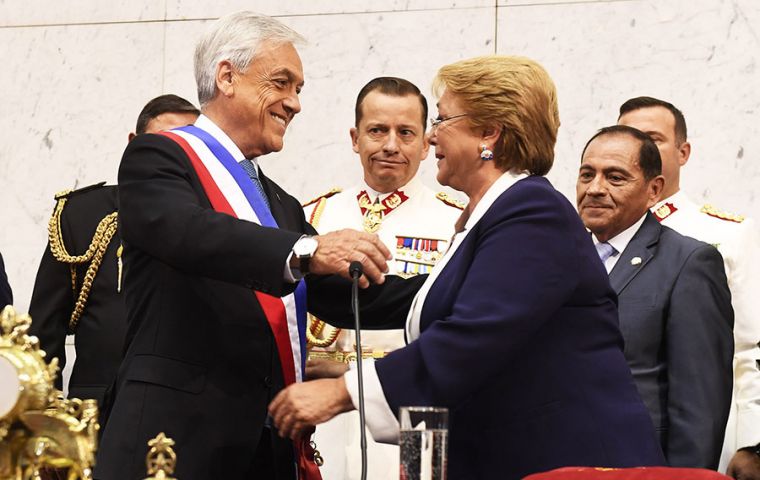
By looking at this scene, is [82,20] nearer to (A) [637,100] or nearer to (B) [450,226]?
(B) [450,226]

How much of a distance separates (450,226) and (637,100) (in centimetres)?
79

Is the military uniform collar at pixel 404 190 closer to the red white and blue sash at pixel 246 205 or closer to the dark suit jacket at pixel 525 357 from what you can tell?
the red white and blue sash at pixel 246 205

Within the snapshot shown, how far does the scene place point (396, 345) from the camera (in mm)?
4555

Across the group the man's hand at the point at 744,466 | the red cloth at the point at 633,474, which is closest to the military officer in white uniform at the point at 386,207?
the man's hand at the point at 744,466

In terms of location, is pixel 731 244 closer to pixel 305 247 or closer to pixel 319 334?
pixel 319 334

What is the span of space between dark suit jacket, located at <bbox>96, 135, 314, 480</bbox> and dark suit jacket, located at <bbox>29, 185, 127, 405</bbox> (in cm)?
153

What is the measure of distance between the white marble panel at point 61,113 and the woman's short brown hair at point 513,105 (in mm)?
3191

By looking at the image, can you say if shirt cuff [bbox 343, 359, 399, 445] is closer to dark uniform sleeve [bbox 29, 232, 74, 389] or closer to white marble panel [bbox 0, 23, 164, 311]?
dark uniform sleeve [bbox 29, 232, 74, 389]

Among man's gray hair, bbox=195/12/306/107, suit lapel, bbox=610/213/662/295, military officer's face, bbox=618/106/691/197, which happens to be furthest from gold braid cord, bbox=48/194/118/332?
military officer's face, bbox=618/106/691/197

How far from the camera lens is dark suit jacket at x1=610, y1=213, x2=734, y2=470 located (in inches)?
143

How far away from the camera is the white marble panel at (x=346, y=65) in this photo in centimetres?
557

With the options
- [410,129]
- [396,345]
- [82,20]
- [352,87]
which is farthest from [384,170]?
[82,20]

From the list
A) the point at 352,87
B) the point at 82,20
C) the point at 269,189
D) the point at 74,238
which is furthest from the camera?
the point at 82,20

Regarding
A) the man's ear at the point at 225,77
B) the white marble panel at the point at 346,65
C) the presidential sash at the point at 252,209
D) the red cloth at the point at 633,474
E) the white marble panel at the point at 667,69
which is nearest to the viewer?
the red cloth at the point at 633,474
